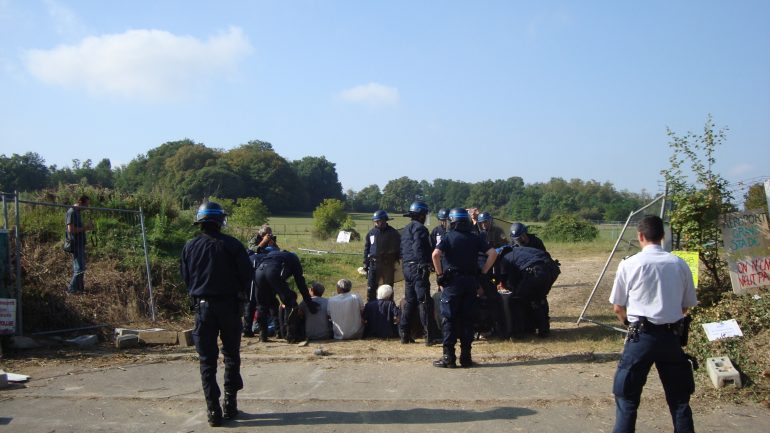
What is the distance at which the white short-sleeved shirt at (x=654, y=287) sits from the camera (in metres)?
4.58

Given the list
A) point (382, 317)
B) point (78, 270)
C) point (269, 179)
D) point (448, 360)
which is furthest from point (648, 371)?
point (269, 179)

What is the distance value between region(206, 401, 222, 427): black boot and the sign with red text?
273 inches

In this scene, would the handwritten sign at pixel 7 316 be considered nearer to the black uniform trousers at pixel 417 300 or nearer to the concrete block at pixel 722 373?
the black uniform trousers at pixel 417 300

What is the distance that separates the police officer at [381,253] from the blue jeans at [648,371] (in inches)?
259

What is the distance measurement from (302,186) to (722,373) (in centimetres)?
7573

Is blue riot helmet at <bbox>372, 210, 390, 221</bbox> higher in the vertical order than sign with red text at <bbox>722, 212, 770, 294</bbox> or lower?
higher

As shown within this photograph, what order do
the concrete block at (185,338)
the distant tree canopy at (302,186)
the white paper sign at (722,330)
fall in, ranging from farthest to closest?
the distant tree canopy at (302,186), the concrete block at (185,338), the white paper sign at (722,330)

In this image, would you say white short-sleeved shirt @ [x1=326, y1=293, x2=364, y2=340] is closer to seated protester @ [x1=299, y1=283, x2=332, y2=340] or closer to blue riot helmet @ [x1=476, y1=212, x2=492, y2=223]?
seated protester @ [x1=299, y1=283, x2=332, y2=340]

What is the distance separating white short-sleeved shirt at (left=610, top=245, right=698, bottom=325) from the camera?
4582 mm

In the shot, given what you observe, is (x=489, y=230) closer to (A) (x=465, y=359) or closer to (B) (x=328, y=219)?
(A) (x=465, y=359)

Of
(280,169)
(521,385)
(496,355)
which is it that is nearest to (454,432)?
(521,385)

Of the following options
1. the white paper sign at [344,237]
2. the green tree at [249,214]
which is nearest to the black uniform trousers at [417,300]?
the green tree at [249,214]

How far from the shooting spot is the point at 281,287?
9.27 meters

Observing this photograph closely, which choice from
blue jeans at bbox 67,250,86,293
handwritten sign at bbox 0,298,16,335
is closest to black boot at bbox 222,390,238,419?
handwritten sign at bbox 0,298,16,335
